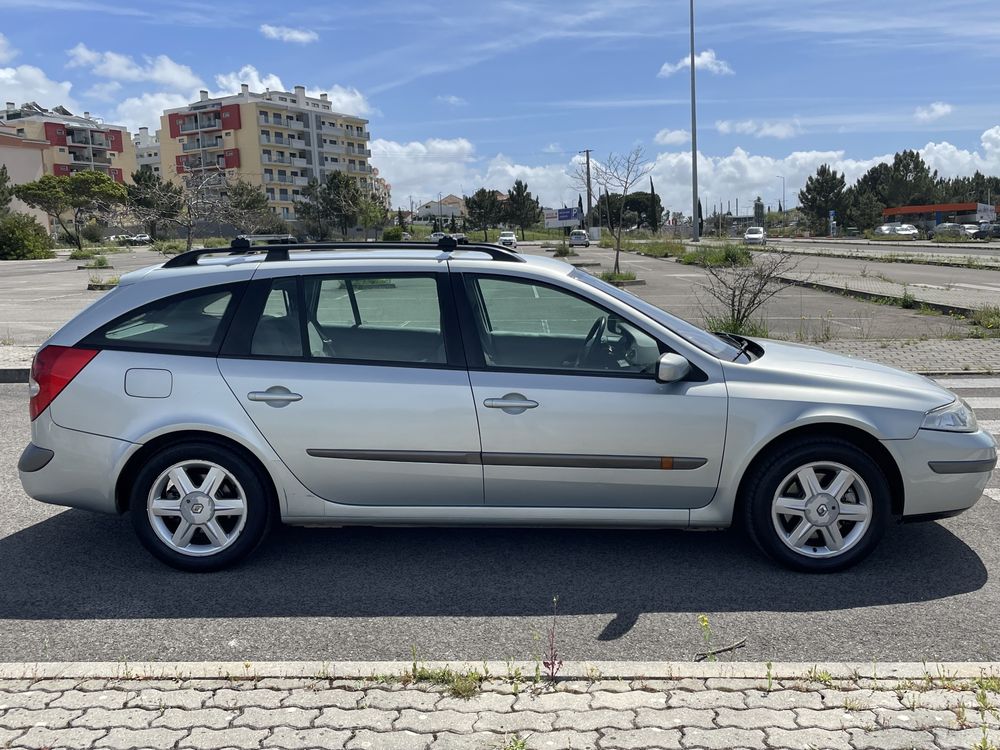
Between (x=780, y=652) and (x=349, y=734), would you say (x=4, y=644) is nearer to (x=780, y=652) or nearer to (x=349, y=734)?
(x=349, y=734)

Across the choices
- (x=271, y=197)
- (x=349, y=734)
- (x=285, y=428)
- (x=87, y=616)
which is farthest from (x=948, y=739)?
(x=271, y=197)

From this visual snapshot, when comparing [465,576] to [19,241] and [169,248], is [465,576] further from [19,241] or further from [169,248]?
[19,241]

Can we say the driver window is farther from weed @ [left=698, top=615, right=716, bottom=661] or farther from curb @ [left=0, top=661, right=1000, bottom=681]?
curb @ [left=0, top=661, right=1000, bottom=681]

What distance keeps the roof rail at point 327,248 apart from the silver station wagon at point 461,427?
251mm

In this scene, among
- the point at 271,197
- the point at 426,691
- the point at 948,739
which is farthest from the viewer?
the point at 271,197

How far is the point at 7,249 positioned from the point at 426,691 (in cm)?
5932

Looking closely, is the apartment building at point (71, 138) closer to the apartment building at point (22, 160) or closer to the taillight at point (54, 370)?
the apartment building at point (22, 160)

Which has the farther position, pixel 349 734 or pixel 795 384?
pixel 795 384

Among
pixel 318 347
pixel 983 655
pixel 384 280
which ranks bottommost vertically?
pixel 983 655

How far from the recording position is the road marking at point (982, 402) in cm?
821

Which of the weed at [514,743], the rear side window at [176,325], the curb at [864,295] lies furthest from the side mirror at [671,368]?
the curb at [864,295]

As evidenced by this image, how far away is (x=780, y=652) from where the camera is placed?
3.60m

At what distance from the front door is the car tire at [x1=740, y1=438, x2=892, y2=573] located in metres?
0.26

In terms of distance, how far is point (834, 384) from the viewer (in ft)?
14.3
